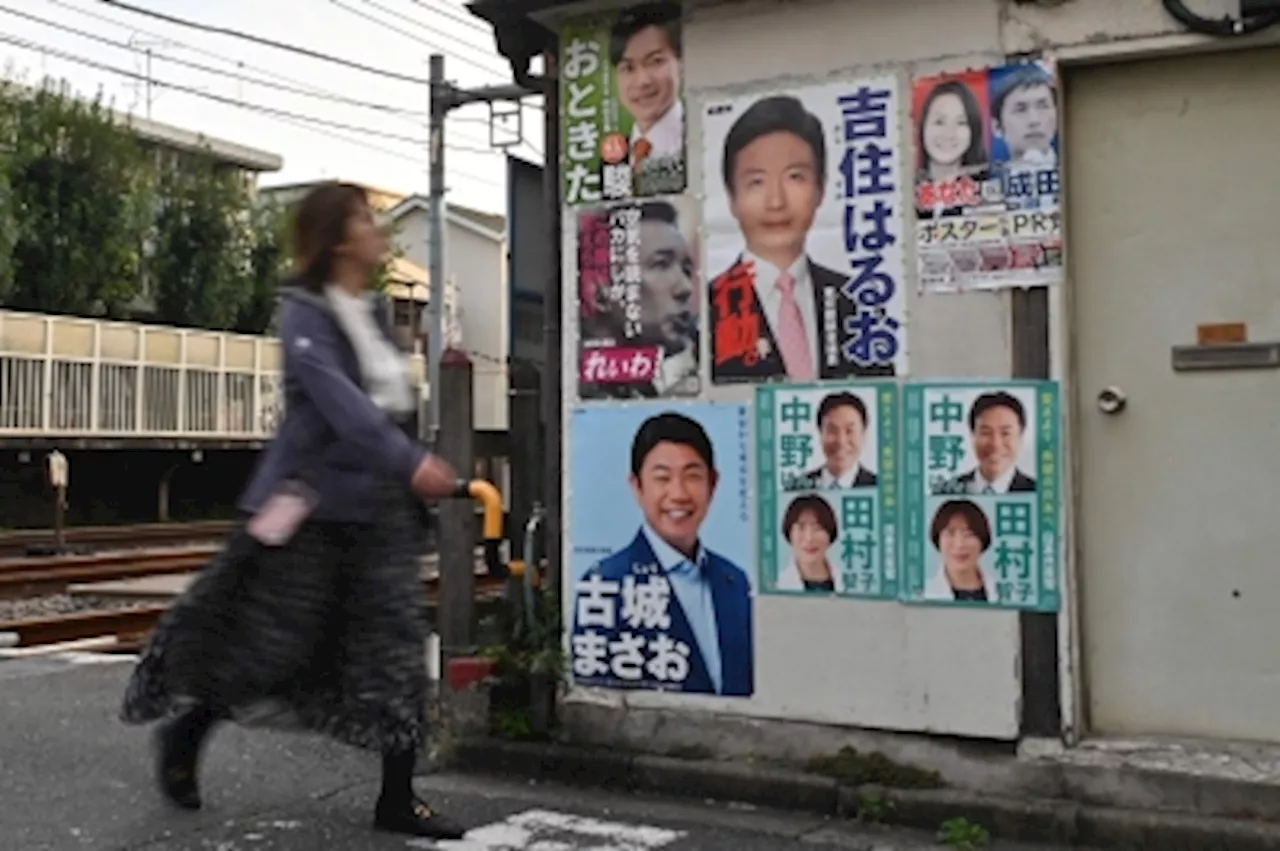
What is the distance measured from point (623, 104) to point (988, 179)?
1.55m

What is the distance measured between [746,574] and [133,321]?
30.7 metres

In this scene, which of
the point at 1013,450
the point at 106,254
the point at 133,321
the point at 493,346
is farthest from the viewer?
the point at 493,346

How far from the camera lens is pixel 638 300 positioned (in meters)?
5.54

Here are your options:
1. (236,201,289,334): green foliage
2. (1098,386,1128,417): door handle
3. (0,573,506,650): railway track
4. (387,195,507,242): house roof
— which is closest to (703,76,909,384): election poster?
(1098,386,1128,417): door handle

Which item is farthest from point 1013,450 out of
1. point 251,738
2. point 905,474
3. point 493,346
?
point 493,346

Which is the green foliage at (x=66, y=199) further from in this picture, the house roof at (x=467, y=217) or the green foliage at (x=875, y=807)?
the green foliage at (x=875, y=807)

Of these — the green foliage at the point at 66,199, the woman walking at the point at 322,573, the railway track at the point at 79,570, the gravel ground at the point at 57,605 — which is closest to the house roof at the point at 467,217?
the green foliage at the point at 66,199

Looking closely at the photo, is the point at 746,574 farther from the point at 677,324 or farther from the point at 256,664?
the point at 256,664

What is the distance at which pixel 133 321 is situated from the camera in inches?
1307

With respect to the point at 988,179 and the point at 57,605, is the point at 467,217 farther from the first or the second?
the point at 988,179

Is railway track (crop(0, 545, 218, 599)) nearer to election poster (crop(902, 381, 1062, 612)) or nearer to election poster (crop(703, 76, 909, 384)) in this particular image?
election poster (crop(703, 76, 909, 384))

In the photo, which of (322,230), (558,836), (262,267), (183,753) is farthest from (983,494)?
(262,267)

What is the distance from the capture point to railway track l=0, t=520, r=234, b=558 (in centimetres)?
2327

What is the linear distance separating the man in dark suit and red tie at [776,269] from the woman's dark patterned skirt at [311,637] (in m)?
1.57
